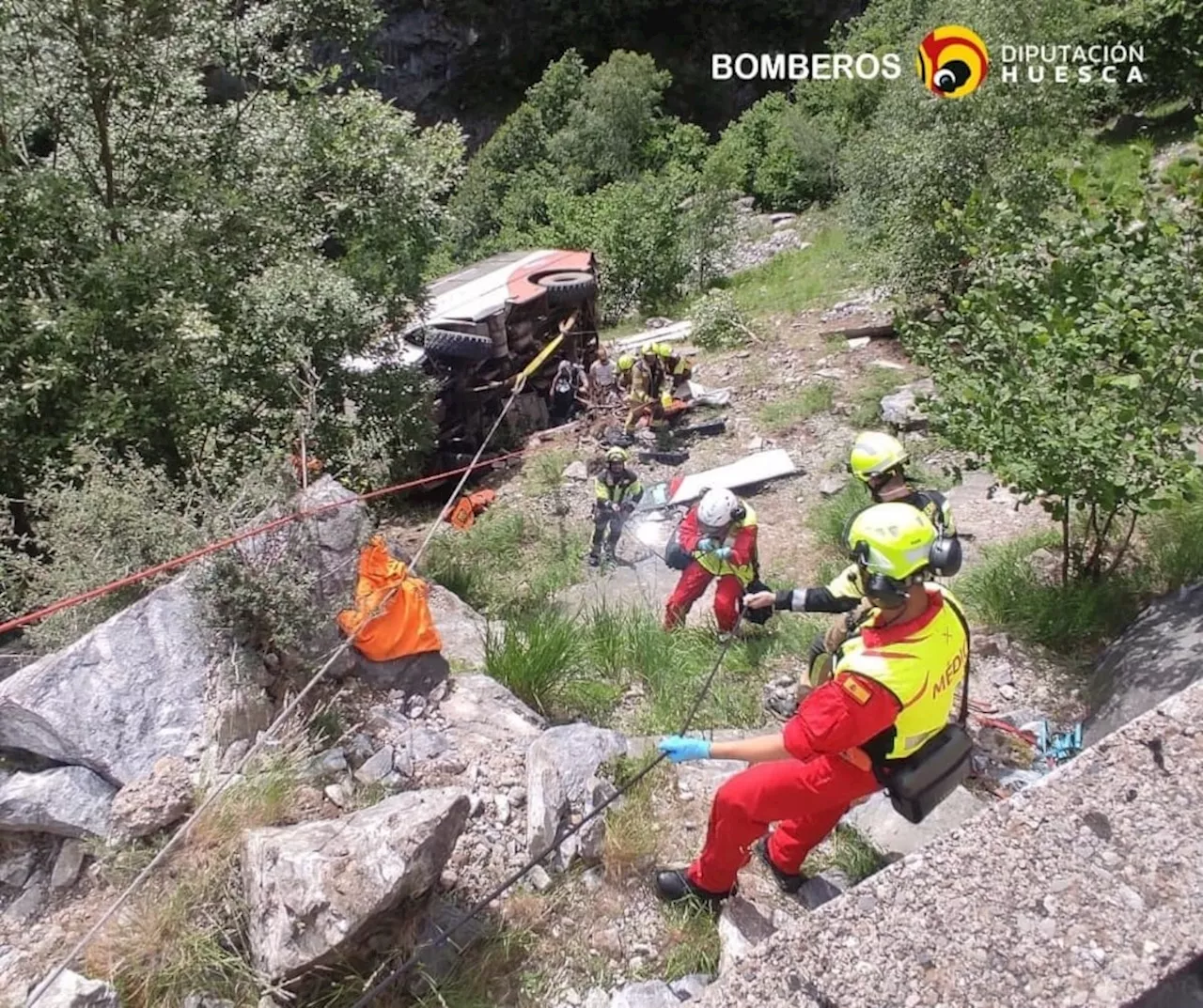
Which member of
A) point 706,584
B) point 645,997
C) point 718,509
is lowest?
point 706,584

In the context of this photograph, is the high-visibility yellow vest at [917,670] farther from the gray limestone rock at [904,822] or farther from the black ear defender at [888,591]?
the gray limestone rock at [904,822]

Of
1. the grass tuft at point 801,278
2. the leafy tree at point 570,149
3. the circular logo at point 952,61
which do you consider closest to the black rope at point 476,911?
the circular logo at point 952,61

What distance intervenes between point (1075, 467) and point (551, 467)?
19.3 feet

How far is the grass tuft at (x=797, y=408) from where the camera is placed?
9.26 meters

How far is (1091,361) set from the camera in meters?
3.81

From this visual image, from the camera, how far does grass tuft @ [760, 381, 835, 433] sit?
364 inches

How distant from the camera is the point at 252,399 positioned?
21.5 ft

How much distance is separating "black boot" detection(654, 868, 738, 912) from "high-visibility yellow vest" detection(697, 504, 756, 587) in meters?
2.34

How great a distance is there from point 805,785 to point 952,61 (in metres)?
10.2

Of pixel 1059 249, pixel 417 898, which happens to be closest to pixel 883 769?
pixel 417 898

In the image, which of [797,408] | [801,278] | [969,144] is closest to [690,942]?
[797,408]

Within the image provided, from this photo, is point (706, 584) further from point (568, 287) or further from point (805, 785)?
point (568, 287)

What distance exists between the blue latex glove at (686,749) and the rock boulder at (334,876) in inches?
26.0

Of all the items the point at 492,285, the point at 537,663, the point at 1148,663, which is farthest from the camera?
the point at 492,285
